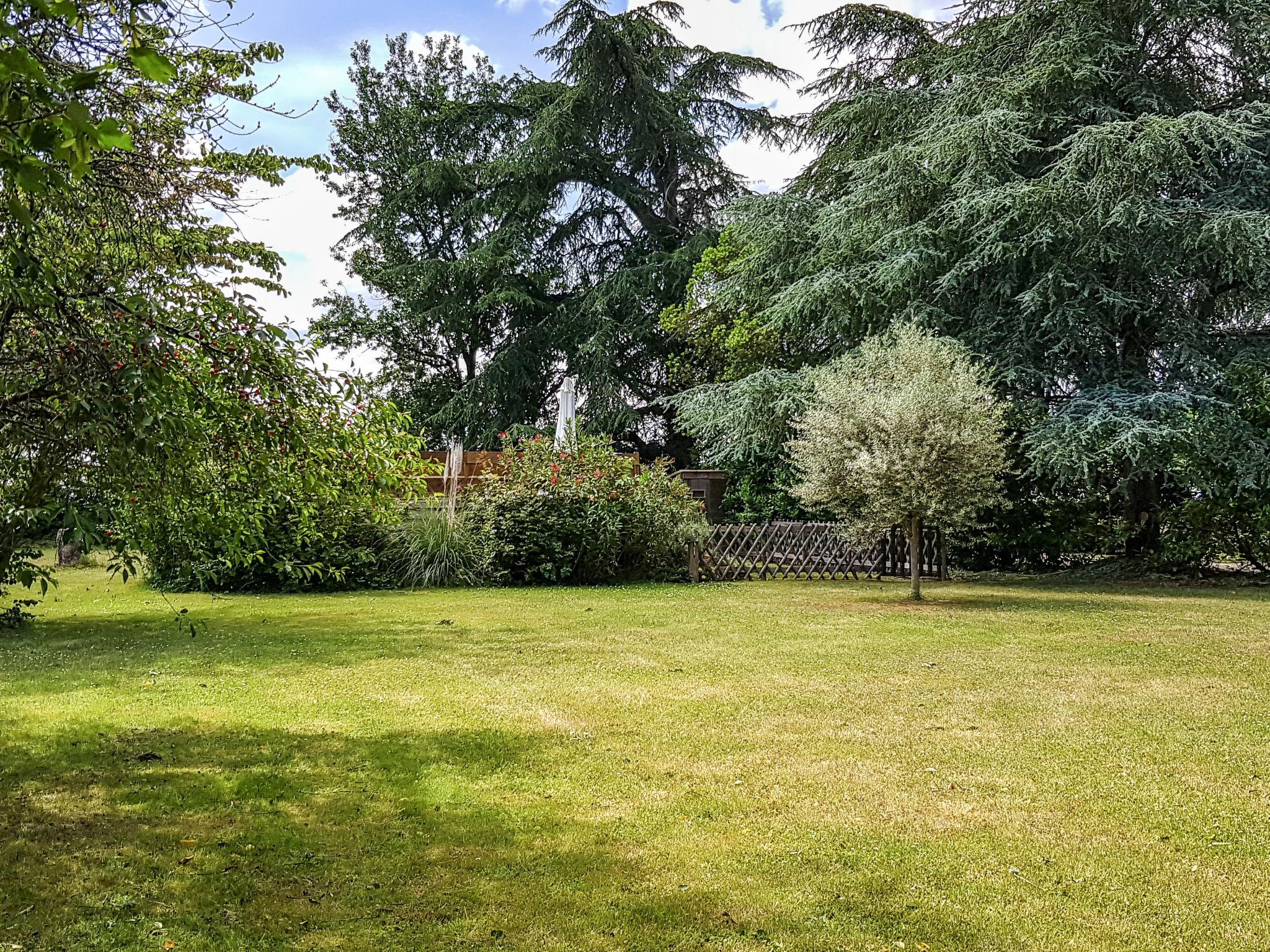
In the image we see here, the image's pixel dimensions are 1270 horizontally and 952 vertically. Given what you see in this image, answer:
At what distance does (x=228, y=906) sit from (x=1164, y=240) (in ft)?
57.8

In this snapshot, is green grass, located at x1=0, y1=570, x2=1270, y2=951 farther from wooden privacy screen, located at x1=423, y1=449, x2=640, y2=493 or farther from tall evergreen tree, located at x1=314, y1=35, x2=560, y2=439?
tall evergreen tree, located at x1=314, y1=35, x2=560, y2=439

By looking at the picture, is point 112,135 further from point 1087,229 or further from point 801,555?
point 1087,229

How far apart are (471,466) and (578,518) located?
4878mm

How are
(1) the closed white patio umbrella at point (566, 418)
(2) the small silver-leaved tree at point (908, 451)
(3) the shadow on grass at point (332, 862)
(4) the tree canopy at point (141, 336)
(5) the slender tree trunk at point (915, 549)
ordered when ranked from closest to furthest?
(3) the shadow on grass at point (332, 862) → (4) the tree canopy at point (141, 336) → (2) the small silver-leaved tree at point (908, 451) → (5) the slender tree trunk at point (915, 549) → (1) the closed white patio umbrella at point (566, 418)

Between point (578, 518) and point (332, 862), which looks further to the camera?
point (578, 518)

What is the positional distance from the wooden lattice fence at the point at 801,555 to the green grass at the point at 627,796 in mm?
7508

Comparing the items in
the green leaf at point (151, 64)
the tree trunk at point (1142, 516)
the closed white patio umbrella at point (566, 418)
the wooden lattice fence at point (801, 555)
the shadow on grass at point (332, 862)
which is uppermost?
the closed white patio umbrella at point (566, 418)

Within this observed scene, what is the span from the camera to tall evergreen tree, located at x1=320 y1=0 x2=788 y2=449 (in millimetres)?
25750

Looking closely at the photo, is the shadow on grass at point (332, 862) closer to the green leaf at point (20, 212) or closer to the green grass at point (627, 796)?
the green grass at point (627, 796)

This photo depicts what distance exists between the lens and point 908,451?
11758 millimetres

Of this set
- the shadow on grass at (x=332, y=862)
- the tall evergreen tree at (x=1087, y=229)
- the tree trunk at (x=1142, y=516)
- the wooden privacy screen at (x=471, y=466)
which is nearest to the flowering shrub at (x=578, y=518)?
the wooden privacy screen at (x=471, y=466)

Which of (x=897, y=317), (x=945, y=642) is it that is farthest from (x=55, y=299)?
(x=897, y=317)

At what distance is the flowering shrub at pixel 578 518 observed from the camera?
14594mm

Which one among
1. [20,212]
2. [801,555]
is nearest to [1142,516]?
[801,555]
